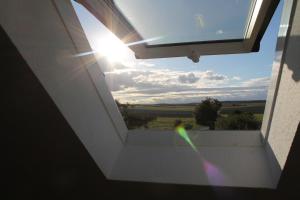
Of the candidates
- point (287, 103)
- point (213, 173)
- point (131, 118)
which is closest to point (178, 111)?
point (131, 118)

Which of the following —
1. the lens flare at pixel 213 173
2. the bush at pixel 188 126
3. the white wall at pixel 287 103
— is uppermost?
the white wall at pixel 287 103

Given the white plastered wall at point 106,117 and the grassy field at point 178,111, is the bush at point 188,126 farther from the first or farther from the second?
the white plastered wall at point 106,117

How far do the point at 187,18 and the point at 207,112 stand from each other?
72cm

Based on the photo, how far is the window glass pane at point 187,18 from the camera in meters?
1.29

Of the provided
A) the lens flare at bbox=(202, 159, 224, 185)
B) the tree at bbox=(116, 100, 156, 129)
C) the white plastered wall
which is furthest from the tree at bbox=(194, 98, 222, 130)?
the tree at bbox=(116, 100, 156, 129)

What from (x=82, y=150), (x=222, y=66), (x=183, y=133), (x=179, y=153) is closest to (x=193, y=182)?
(x=179, y=153)

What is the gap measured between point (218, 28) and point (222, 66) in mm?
455

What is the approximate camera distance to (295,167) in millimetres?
1336

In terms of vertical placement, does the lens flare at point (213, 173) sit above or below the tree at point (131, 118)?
below

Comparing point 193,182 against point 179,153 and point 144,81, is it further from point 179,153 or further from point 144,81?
point 144,81

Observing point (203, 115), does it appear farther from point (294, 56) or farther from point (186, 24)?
point (294, 56)

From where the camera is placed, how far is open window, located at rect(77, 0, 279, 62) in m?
1.28

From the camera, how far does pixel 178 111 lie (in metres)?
1.89

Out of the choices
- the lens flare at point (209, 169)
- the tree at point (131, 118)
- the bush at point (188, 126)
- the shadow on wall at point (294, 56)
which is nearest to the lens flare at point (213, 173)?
the lens flare at point (209, 169)
